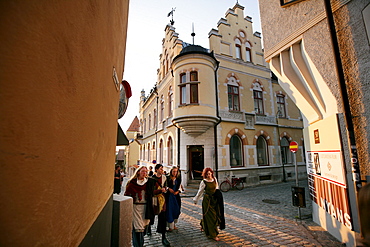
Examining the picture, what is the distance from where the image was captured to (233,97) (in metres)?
13.3

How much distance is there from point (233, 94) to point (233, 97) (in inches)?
9.0

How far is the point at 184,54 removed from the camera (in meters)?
11.9

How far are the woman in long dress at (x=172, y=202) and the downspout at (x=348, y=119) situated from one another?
13.4 feet

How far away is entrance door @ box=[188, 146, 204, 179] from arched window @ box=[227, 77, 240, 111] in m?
4.00

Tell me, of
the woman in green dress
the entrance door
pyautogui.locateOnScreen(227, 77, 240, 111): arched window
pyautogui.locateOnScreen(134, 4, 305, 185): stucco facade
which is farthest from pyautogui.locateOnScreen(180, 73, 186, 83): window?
the woman in green dress

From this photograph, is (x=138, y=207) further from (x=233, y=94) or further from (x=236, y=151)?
(x=233, y=94)

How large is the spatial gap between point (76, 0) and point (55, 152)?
3.17 ft

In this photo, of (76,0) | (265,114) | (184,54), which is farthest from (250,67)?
(76,0)

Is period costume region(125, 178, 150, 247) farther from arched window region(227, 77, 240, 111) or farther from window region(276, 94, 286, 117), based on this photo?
window region(276, 94, 286, 117)

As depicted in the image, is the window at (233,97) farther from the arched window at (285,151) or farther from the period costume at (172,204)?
the period costume at (172,204)

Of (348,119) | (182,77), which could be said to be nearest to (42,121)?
(348,119)

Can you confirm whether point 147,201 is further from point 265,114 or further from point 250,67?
point 250,67

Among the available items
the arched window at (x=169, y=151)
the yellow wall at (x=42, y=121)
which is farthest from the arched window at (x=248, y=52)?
the yellow wall at (x=42, y=121)

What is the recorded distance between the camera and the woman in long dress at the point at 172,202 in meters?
5.02
